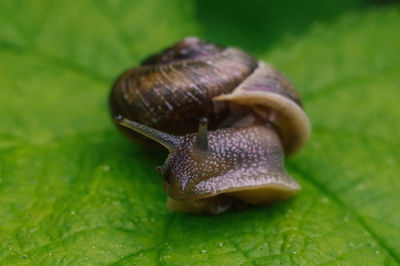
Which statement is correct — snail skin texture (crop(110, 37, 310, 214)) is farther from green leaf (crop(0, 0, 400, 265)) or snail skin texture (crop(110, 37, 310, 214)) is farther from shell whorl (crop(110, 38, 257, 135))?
green leaf (crop(0, 0, 400, 265))

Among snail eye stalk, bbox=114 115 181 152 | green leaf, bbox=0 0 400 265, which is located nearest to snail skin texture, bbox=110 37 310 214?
snail eye stalk, bbox=114 115 181 152

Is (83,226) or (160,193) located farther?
(160,193)

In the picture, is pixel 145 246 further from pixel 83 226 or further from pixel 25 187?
pixel 25 187

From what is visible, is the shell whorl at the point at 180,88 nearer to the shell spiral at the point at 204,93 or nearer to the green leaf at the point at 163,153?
the shell spiral at the point at 204,93

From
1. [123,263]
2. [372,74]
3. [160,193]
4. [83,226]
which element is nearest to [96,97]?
[160,193]

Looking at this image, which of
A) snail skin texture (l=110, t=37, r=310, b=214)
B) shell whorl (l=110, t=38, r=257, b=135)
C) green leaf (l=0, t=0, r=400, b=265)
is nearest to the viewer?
green leaf (l=0, t=0, r=400, b=265)

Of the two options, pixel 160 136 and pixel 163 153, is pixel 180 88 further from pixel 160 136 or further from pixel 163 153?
pixel 163 153
